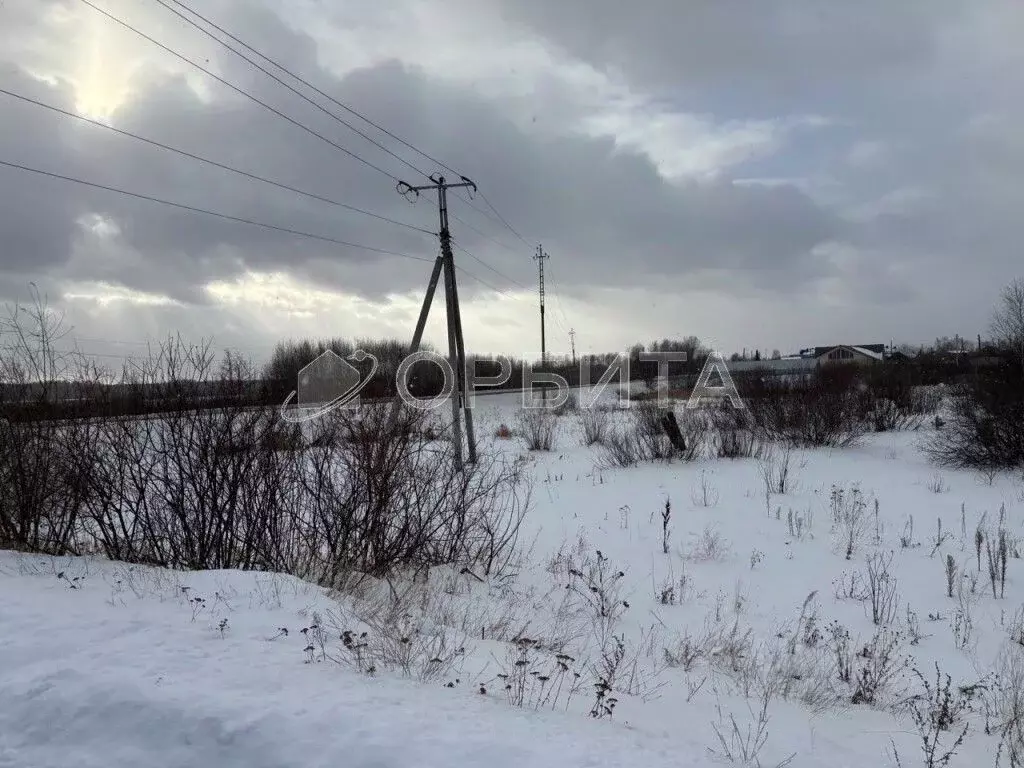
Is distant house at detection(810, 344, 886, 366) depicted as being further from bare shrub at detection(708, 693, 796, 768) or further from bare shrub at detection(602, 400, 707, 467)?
bare shrub at detection(708, 693, 796, 768)

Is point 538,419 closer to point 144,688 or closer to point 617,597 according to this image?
point 617,597

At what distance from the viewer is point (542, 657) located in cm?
434

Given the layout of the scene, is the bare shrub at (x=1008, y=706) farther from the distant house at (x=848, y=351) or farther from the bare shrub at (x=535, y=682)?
the distant house at (x=848, y=351)

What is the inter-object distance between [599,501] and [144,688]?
913 centimetres

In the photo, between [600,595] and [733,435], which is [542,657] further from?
[733,435]

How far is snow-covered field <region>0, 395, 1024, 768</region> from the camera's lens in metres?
2.68

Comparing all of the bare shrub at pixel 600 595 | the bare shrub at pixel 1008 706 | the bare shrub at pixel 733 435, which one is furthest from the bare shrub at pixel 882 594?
the bare shrub at pixel 733 435

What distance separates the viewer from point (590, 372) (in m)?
59.5

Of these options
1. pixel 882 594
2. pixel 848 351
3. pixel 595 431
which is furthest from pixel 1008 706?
pixel 848 351

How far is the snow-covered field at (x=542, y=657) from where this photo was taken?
8.79 ft

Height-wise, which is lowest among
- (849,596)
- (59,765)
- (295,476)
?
(849,596)

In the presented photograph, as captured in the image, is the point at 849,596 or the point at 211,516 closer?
the point at 211,516

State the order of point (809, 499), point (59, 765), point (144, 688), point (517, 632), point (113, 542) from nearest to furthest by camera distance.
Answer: point (59, 765), point (144, 688), point (517, 632), point (113, 542), point (809, 499)

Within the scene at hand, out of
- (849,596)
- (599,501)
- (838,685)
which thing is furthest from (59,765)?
(599,501)
